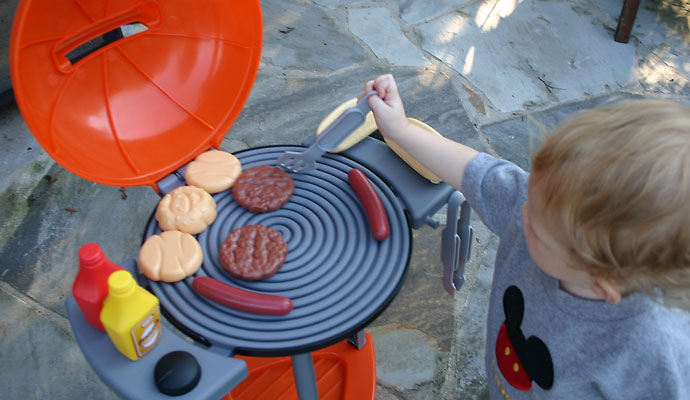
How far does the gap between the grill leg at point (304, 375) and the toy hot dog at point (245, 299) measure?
7.2 inches

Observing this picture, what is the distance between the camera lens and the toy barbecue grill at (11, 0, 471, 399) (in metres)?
0.77

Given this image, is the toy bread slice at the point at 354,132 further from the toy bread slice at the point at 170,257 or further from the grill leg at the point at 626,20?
the grill leg at the point at 626,20

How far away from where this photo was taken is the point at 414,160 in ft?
3.32

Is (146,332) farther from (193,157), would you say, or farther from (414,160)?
(414,160)

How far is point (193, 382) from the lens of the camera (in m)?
0.69

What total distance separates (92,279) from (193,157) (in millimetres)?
381

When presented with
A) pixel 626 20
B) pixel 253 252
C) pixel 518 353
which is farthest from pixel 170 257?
pixel 626 20

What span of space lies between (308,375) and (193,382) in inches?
12.6

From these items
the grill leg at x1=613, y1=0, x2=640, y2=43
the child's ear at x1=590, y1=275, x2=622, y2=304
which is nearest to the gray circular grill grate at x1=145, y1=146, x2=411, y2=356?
the child's ear at x1=590, y1=275, x2=622, y2=304

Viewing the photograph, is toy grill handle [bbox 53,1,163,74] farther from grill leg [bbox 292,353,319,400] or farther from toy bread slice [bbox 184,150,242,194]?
grill leg [bbox 292,353,319,400]

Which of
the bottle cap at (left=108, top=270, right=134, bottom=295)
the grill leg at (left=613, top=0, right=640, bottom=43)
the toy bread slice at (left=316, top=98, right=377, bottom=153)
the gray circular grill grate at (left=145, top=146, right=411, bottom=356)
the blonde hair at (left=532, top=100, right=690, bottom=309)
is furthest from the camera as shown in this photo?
the grill leg at (left=613, top=0, right=640, bottom=43)

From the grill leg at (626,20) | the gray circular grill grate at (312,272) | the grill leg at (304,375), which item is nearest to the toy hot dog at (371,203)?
the gray circular grill grate at (312,272)

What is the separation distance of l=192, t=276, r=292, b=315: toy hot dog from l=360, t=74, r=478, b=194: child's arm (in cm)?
34

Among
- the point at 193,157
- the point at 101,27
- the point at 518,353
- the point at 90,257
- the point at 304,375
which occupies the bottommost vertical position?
the point at 304,375
